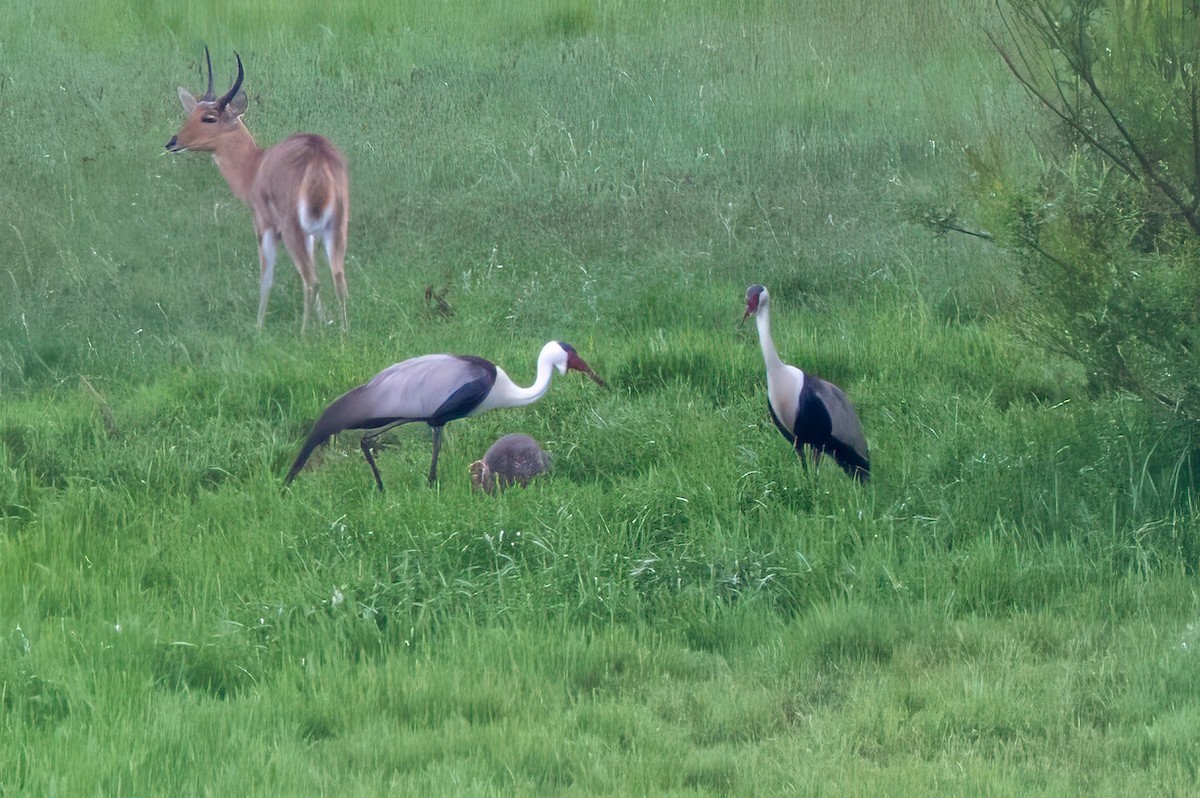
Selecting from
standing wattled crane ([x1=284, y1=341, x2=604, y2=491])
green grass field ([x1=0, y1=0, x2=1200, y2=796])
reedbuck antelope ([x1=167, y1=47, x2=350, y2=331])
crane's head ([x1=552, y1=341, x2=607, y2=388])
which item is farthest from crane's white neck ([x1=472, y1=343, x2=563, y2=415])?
reedbuck antelope ([x1=167, y1=47, x2=350, y2=331])

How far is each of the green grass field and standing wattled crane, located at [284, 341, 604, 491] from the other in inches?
12.3

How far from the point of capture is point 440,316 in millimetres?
9414

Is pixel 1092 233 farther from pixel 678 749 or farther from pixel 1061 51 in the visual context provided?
pixel 678 749

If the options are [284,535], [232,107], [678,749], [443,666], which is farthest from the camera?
[232,107]

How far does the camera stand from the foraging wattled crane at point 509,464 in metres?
6.81

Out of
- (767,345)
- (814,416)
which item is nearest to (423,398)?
(767,345)

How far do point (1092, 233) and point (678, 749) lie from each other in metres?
3.27

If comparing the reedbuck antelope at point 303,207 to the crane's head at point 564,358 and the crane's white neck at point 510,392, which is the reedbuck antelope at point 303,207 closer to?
the crane's head at point 564,358

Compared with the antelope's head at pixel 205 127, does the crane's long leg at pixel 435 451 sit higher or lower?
lower

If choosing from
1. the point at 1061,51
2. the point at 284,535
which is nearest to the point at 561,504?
the point at 284,535

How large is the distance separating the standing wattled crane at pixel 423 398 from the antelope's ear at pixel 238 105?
476cm

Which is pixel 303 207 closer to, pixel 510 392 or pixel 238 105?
pixel 238 105

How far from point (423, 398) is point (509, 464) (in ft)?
1.71

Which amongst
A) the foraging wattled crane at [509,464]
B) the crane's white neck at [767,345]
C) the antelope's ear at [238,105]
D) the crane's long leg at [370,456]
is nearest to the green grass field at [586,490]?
the crane's long leg at [370,456]
